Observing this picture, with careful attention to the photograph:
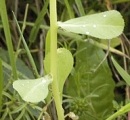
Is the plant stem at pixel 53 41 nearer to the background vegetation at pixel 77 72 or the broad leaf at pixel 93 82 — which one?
the background vegetation at pixel 77 72

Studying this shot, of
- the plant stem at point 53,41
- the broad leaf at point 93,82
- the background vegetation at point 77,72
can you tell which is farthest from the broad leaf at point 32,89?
the broad leaf at point 93,82

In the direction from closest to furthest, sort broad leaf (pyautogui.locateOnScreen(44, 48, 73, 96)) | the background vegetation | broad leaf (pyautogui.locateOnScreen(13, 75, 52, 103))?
broad leaf (pyautogui.locateOnScreen(13, 75, 52, 103)) → broad leaf (pyautogui.locateOnScreen(44, 48, 73, 96)) → the background vegetation

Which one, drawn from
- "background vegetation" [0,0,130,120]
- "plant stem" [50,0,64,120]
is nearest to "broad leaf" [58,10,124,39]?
"plant stem" [50,0,64,120]

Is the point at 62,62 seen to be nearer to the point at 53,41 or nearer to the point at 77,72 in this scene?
the point at 53,41

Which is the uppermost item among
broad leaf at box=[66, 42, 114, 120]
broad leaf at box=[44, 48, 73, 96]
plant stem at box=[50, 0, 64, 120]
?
plant stem at box=[50, 0, 64, 120]

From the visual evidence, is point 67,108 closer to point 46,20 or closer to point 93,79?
point 93,79

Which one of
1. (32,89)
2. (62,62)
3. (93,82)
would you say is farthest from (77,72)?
(32,89)

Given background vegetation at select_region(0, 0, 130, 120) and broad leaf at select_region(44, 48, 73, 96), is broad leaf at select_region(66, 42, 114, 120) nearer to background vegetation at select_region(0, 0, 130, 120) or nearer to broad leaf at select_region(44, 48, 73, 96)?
background vegetation at select_region(0, 0, 130, 120)
